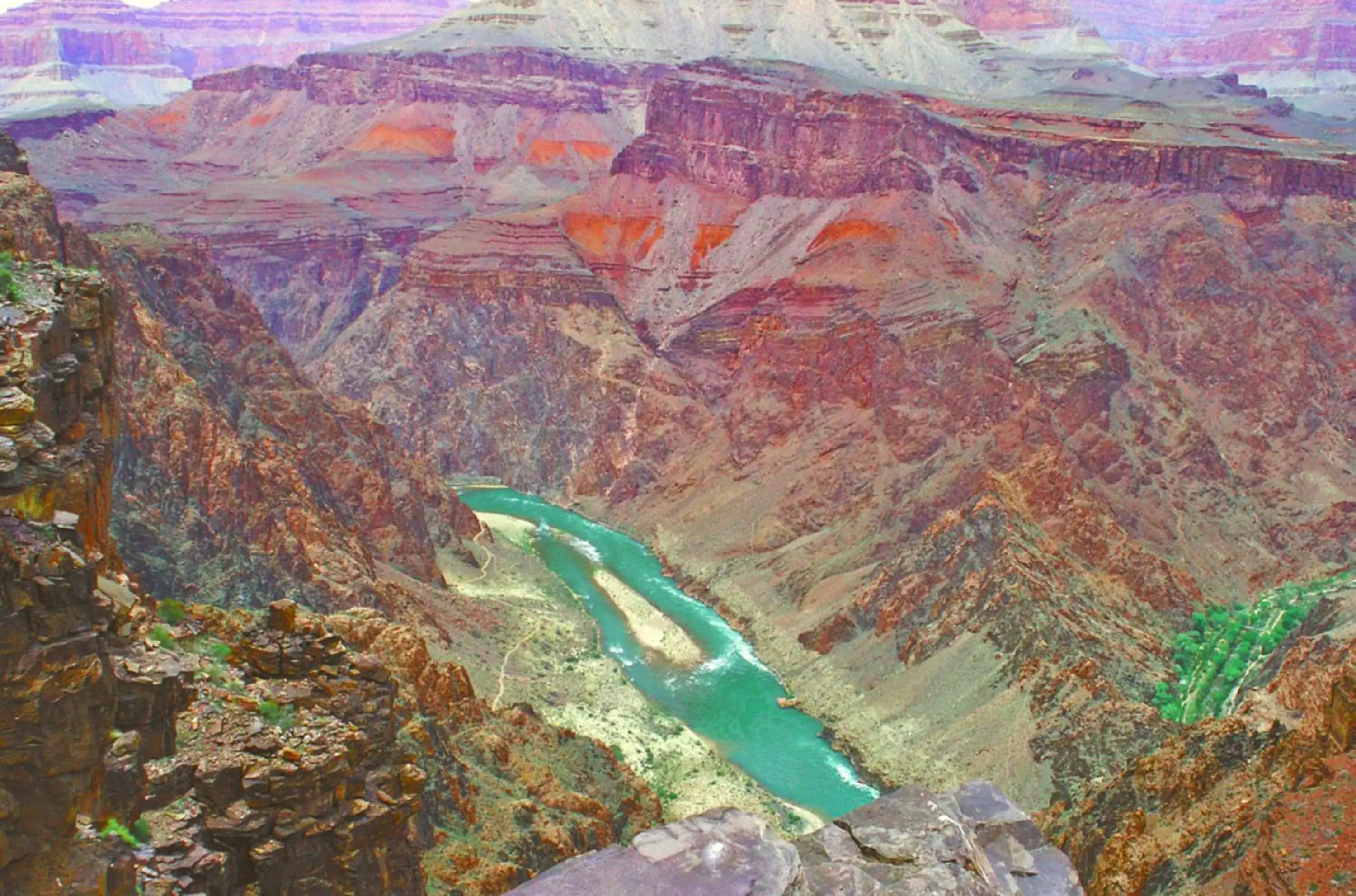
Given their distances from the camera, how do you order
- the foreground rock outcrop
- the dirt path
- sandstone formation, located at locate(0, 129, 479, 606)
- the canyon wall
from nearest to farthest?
the foreground rock outcrop
the canyon wall
sandstone formation, located at locate(0, 129, 479, 606)
the dirt path

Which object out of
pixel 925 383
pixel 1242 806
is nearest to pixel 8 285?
pixel 1242 806

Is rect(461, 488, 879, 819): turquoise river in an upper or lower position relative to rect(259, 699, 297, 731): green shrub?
lower

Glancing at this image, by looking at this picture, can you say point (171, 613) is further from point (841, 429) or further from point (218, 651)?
point (841, 429)

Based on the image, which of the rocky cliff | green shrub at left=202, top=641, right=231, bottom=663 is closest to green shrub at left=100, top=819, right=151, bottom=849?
green shrub at left=202, top=641, right=231, bottom=663

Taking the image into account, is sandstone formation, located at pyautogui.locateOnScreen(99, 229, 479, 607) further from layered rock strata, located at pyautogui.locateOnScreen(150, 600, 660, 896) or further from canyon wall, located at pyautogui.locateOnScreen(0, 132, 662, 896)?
layered rock strata, located at pyautogui.locateOnScreen(150, 600, 660, 896)

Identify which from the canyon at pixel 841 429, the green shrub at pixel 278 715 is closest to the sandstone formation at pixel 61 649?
the green shrub at pixel 278 715

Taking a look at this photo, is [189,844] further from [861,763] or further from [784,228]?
[784,228]

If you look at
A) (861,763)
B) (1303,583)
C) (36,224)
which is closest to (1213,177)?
(1303,583)
